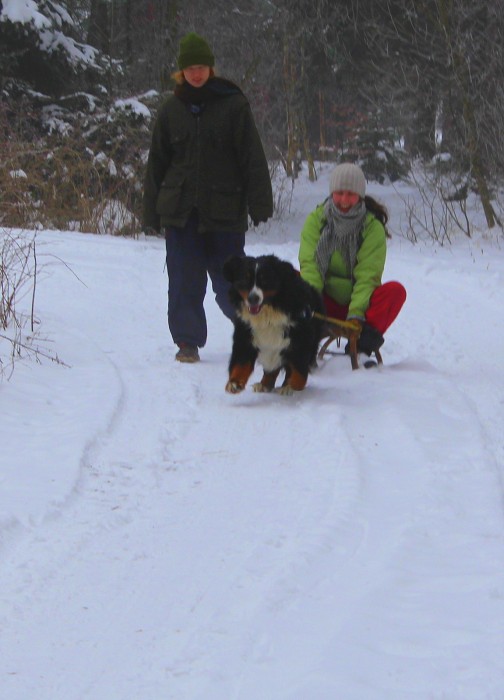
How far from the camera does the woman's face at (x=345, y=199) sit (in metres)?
6.22

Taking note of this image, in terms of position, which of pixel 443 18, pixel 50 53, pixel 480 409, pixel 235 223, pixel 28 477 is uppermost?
pixel 443 18

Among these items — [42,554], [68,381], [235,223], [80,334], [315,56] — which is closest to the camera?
[42,554]

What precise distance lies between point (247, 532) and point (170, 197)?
11.4ft

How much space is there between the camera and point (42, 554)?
3293mm

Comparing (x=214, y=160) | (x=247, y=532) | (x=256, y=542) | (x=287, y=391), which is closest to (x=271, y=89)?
(x=214, y=160)

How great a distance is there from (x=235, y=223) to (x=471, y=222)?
1080 cm

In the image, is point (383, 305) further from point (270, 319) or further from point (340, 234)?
point (270, 319)

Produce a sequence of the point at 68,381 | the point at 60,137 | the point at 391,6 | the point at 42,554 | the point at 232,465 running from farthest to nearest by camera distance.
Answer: the point at 391,6, the point at 60,137, the point at 68,381, the point at 232,465, the point at 42,554

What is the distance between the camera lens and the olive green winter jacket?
637 cm

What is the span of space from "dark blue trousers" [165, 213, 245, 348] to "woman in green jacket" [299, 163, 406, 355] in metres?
0.58

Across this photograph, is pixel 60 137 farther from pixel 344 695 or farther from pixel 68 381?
pixel 344 695

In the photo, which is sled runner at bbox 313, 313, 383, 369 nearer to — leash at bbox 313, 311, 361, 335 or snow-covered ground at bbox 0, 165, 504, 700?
leash at bbox 313, 311, 361, 335

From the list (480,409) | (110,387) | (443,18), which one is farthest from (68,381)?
(443,18)

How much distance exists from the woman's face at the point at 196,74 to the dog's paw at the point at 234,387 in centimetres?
216
